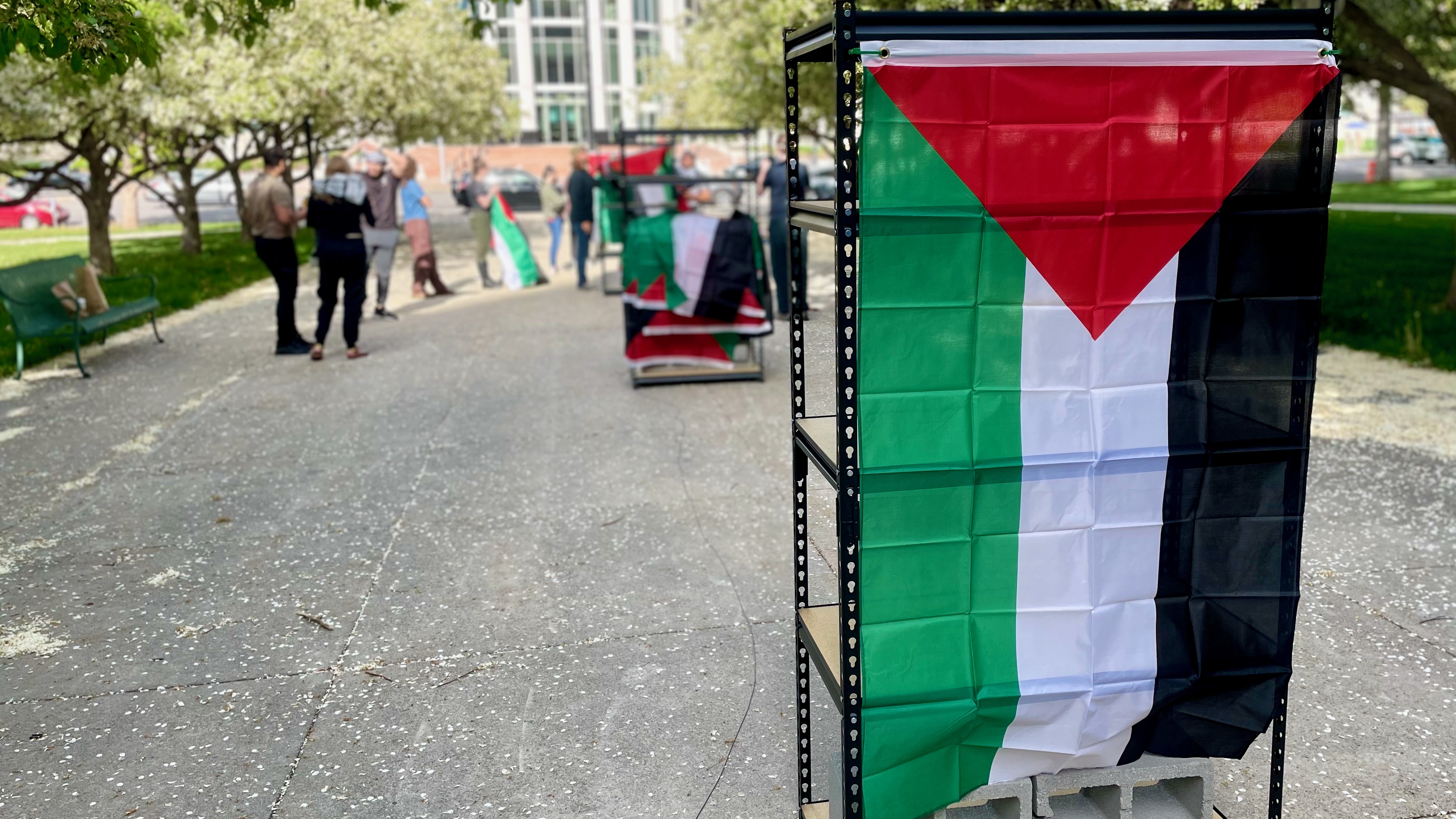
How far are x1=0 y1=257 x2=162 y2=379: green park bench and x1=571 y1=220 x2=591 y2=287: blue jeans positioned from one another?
6.83m

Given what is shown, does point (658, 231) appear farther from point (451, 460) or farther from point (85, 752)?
point (85, 752)

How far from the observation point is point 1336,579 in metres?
5.46

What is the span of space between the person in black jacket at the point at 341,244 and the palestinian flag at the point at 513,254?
20.0 feet

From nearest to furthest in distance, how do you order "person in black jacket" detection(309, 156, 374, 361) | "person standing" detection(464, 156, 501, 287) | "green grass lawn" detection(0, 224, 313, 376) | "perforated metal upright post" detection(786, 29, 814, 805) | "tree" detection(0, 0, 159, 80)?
1. "perforated metal upright post" detection(786, 29, 814, 805)
2. "tree" detection(0, 0, 159, 80)
3. "person in black jacket" detection(309, 156, 374, 361)
4. "green grass lawn" detection(0, 224, 313, 376)
5. "person standing" detection(464, 156, 501, 287)

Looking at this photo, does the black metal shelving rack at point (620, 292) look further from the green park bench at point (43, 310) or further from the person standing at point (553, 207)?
the green park bench at point (43, 310)

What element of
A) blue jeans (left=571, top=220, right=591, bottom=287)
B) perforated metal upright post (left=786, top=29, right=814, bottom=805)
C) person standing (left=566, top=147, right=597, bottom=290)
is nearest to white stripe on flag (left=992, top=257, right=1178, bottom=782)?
perforated metal upright post (left=786, top=29, right=814, bottom=805)

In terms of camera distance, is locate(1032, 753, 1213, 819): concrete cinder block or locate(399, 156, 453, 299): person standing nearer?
locate(1032, 753, 1213, 819): concrete cinder block

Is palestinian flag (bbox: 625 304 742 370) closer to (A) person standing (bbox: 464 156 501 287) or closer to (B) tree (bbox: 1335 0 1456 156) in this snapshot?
(B) tree (bbox: 1335 0 1456 156)

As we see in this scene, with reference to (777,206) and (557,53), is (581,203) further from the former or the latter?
(557,53)

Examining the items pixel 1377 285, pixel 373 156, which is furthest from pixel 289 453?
pixel 1377 285

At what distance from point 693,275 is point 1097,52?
7170mm

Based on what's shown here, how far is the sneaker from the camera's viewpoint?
1221 cm

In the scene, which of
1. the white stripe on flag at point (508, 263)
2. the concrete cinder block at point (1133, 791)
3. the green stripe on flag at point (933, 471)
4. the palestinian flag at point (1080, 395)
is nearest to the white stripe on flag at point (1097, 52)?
the palestinian flag at point (1080, 395)

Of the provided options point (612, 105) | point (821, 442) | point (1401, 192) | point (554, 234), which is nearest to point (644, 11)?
point (612, 105)
